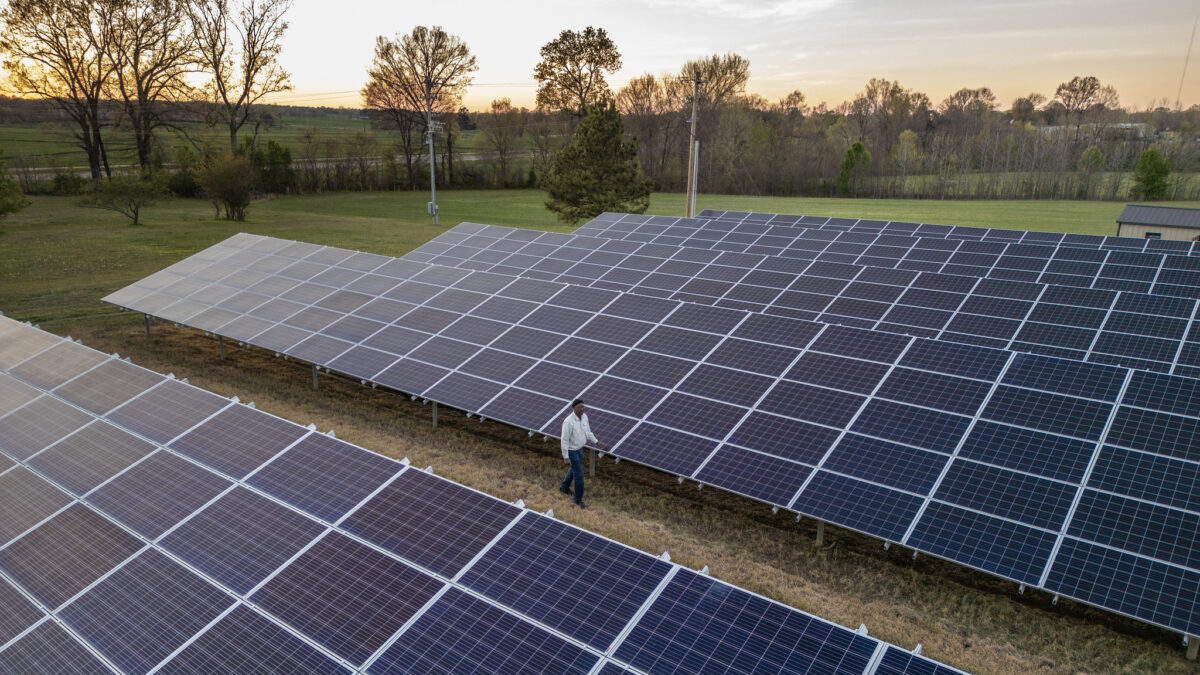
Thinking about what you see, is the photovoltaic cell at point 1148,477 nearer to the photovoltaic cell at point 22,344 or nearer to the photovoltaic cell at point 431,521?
the photovoltaic cell at point 431,521

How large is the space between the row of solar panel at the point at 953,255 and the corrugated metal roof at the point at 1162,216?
14.3 meters

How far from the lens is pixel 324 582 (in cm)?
662

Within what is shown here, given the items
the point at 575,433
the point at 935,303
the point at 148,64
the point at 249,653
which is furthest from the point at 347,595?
the point at 148,64

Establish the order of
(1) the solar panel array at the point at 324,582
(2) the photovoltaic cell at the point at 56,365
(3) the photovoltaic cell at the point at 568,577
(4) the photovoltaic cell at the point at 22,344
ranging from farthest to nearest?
1. (4) the photovoltaic cell at the point at 22,344
2. (2) the photovoltaic cell at the point at 56,365
3. (3) the photovoltaic cell at the point at 568,577
4. (1) the solar panel array at the point at 324,582

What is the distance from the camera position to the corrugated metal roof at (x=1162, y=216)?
101ft

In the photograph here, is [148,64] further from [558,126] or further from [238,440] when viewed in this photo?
[238,440]

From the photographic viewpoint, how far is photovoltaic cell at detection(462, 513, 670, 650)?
6148 millimetres

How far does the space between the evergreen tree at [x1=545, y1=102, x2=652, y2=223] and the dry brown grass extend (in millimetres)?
29748

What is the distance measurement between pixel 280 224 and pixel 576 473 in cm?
4698

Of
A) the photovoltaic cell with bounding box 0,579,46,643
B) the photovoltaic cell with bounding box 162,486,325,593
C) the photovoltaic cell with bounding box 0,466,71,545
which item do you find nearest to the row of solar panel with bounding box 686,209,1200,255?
the photovoltaic cell with bounding box 162,486,325,593

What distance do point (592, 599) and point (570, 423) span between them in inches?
197

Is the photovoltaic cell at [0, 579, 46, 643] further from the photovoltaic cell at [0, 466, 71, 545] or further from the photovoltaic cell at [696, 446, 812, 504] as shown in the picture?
the photovoltaic cell at [696, 446, 812, 504]

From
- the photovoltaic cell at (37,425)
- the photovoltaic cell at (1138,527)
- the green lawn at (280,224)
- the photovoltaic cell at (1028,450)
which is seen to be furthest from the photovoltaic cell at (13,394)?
the photovoltaic cell at (1138,527)

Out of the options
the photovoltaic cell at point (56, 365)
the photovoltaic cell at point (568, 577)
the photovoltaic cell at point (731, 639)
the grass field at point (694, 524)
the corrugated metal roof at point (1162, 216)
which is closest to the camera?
the photovoltaic cell at point (731, 639)
